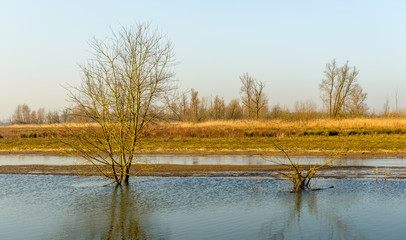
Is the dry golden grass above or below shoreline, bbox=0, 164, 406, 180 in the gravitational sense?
above

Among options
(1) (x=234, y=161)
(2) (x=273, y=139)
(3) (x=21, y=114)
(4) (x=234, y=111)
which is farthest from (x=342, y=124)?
(3) (x=21, y=114)

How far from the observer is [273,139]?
118 feet

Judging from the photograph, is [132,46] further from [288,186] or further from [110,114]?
[288,186]

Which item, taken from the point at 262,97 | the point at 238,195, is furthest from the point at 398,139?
the point at 262,97

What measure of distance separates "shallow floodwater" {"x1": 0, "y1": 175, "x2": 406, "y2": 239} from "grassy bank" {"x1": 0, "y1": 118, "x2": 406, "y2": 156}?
1091 centimetres

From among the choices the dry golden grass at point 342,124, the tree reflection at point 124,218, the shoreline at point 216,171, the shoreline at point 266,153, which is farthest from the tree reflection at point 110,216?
the dry golden grass at point 342,124

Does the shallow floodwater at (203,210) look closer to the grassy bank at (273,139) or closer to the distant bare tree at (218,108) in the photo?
the grassy bank at (273,139)

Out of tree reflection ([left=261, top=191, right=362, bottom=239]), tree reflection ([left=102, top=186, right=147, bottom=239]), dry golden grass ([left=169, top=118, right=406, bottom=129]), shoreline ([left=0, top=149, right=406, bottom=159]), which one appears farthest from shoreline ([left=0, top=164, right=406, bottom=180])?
dry golden grass ([left=169, top=118, right=406, bottom=129])

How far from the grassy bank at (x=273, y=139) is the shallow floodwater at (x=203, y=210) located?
10.9 metres

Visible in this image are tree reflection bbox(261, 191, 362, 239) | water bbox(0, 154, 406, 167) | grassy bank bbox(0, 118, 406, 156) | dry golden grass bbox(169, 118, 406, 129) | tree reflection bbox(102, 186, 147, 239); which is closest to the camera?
tree reflection bbox(261, 191, 362, 239)

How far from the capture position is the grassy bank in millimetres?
30047

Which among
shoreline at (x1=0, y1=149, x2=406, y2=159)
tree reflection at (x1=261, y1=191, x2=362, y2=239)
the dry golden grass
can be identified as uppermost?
the dry golden grass

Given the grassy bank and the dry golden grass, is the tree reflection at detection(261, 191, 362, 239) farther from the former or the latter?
the dry golden grass

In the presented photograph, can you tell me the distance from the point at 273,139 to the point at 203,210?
949 inches
